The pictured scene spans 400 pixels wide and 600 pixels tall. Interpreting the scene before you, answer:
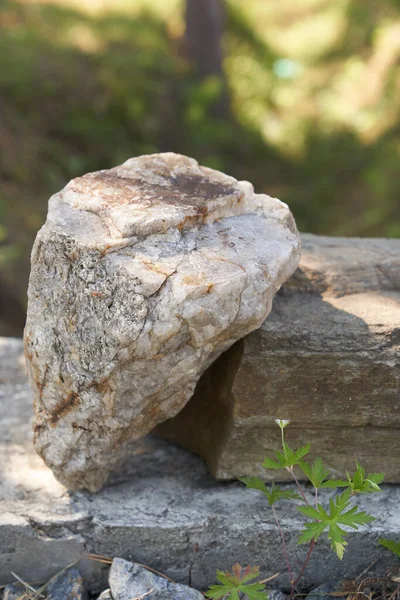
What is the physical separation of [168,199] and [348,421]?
97 cm

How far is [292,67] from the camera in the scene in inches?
339

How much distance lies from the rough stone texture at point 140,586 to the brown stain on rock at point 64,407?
516 mm

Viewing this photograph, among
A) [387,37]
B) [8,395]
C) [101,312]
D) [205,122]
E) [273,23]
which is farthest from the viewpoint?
[273,23]

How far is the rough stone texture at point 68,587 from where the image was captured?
2316 mm

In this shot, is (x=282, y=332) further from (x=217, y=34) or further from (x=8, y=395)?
(x=217, y=34)

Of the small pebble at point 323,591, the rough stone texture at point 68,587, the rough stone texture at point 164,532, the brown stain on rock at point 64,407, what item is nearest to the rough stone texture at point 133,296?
the brown stain on rock at point 64,407

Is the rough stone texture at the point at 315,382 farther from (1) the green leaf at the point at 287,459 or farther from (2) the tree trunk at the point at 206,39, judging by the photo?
(2) the tree trunk at the point at 206,39

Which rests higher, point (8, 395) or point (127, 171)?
point (127, 171)

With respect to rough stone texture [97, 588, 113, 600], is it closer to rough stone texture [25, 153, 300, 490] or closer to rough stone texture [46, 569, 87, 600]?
rough stone texture [46, 569, 87, 600]

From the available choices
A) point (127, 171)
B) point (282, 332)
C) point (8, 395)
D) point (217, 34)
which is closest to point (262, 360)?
point (282, 332)

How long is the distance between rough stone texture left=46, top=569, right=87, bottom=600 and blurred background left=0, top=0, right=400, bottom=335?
346 centimetres

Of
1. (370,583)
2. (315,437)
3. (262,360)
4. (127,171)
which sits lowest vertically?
(370,583)

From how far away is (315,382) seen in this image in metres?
2.33

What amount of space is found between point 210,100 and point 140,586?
585 cm
